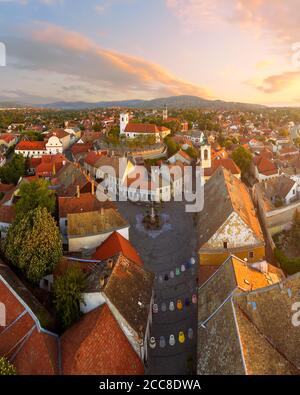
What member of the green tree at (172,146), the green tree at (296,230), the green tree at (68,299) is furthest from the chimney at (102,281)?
the green tree at (172,146)

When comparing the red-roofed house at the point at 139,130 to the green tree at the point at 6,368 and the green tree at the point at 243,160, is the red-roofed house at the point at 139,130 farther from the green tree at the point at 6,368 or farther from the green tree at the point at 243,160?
the green tree at the point at 6,368

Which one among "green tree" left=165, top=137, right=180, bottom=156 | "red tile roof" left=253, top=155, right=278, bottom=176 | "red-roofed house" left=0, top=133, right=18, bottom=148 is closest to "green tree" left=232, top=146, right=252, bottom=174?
"red tile roof" left=253, top=155, right=278, bottom=176

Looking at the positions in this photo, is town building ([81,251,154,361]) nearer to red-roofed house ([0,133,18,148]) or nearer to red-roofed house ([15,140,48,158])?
red-roofed house ([15,140,48,158])

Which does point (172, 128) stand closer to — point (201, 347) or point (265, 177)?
point (265, 177)

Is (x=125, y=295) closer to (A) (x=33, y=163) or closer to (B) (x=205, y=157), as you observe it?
(B) (x=205, y=157)

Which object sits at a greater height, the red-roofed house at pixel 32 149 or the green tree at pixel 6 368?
the red-roofed house at pixel 32 149
